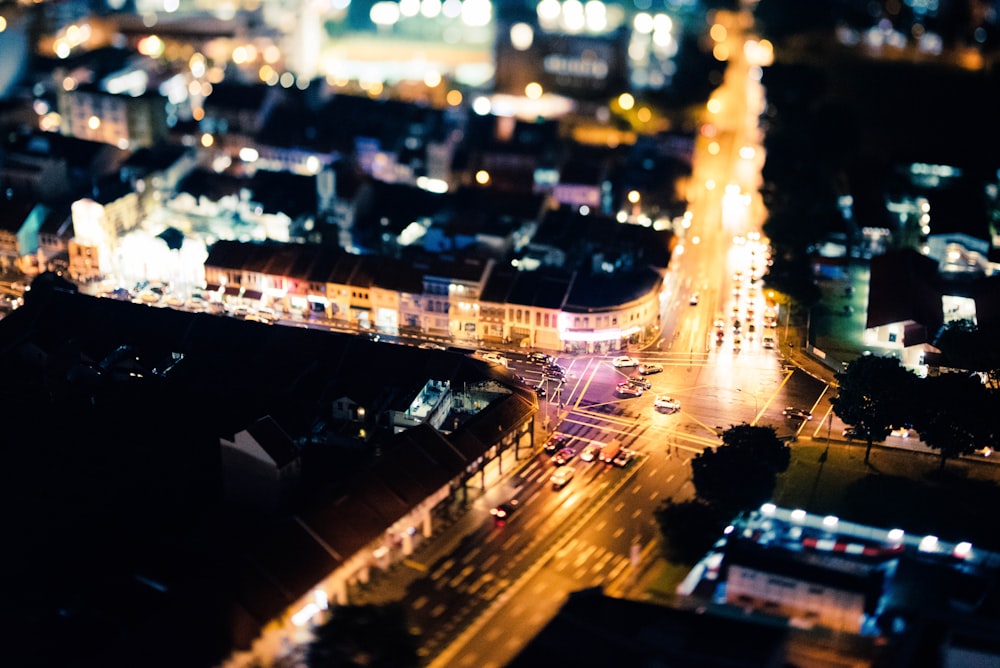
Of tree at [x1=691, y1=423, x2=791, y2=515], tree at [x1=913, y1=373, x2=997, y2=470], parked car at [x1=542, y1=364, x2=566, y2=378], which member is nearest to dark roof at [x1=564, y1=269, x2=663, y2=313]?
parked car at [x1=542, y1=364, x2=566, y2=378]

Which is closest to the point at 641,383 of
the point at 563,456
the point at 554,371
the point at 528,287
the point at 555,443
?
the point at 554,371

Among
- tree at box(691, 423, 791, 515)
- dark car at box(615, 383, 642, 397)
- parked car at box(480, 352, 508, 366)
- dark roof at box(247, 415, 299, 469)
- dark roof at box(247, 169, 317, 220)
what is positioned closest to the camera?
dark roof at box(247, 415, 299, 469)

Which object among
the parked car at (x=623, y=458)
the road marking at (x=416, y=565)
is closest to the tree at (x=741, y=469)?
the parked car at (x=623, y=458)

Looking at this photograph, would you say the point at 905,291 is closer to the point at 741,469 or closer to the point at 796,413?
the point at 796,413

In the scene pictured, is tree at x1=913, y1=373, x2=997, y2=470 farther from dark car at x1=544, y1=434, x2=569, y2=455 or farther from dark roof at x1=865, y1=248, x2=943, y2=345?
dark car at x1=544, y1=434, x2=569, y2=455

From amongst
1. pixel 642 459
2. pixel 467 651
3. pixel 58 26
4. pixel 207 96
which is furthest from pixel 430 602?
pixel 58 26

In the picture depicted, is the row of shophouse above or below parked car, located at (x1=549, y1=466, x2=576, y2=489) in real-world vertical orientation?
above

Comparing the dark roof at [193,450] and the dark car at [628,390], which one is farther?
the dark car at [628,390]

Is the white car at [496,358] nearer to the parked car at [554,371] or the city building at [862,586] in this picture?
the parked car at [554,371]
